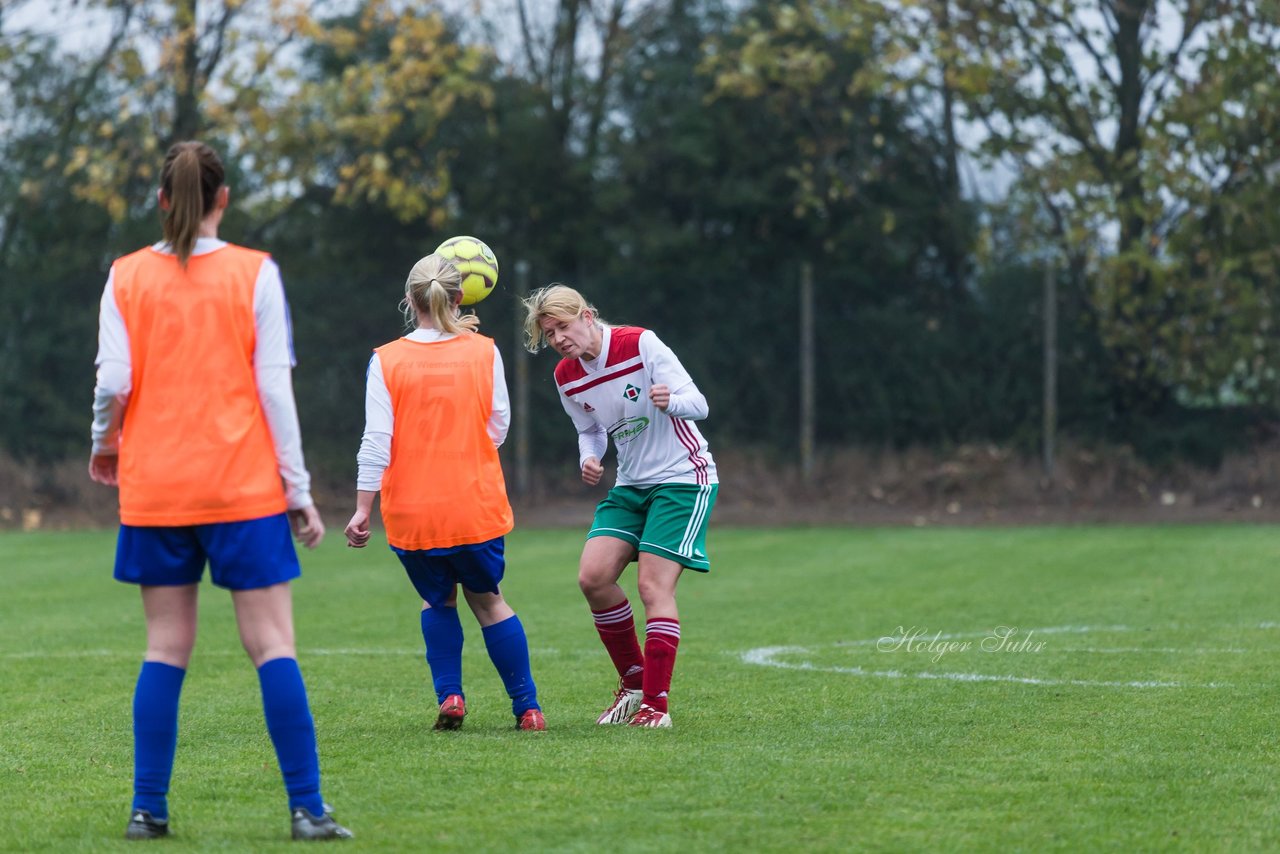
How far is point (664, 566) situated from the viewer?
6.24m

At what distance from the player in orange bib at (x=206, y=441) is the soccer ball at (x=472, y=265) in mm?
2038

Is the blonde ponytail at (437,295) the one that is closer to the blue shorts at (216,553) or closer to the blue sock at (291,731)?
the blue shorts at (216,553)

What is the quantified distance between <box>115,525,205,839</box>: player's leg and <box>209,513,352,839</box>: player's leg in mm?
98

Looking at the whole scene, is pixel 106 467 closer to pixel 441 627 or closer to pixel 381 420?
pixel 381 420

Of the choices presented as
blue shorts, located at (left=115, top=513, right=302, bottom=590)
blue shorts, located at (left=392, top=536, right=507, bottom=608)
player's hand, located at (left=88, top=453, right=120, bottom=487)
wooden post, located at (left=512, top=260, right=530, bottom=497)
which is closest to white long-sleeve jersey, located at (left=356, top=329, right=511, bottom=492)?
blue shorts, located at (left=392, top=536, right=507, bottom=608)

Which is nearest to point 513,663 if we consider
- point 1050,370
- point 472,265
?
point 472,265

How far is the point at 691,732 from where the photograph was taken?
5.84m

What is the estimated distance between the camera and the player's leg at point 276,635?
4195mm

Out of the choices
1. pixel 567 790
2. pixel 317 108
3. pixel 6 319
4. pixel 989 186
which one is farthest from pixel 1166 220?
pixel 567 790

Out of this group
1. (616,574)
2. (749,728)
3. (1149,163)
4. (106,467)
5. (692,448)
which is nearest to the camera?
(106,467)

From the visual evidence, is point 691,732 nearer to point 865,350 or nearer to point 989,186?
point 865,350

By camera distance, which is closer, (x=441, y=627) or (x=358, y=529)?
(x=358, y=529)

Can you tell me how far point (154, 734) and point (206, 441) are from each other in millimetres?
781

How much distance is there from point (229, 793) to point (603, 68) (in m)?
18.2
